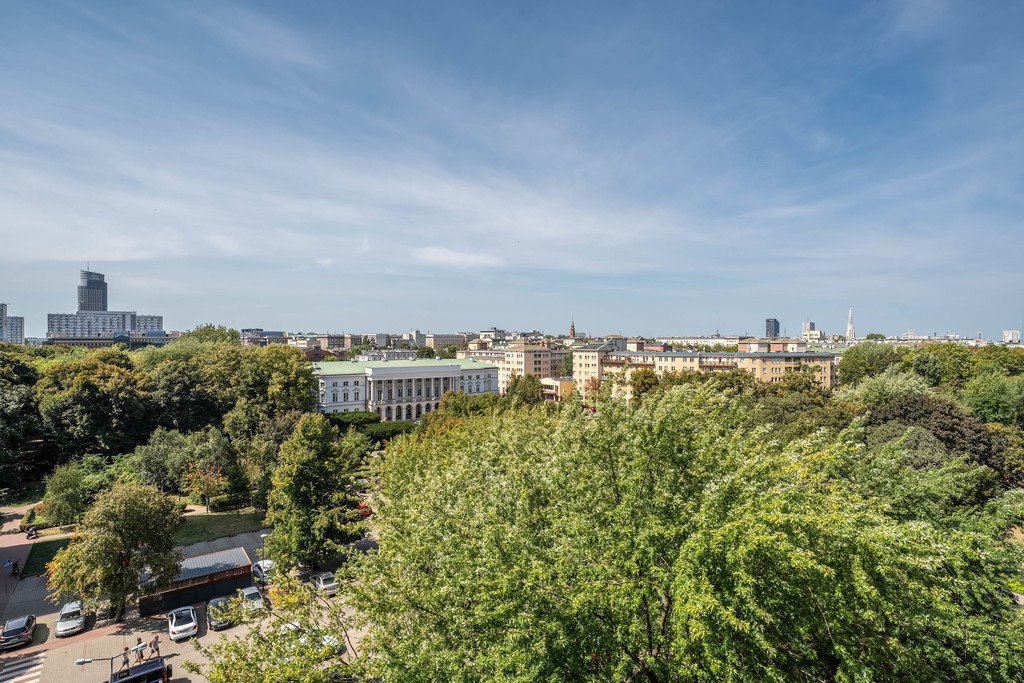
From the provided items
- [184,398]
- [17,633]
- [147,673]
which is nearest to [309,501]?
[147,673]

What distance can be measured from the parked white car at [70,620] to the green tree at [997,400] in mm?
70507

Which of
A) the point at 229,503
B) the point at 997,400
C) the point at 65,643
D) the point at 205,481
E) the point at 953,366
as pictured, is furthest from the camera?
the point at 953,366

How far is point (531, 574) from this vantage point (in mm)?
10109

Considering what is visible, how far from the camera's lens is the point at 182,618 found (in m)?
22.4

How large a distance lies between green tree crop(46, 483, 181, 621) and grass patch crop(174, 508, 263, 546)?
8.51 meters

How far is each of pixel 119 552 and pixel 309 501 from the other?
780 centimetres

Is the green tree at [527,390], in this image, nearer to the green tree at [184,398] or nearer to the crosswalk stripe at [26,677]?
the green tree at [184,398]

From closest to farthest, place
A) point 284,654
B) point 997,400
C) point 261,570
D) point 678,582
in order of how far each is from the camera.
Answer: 1. point 678,582
2. point 284,654
3. point 261,570
4. point 997,400

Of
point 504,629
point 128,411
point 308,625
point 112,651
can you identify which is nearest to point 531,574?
point 504,629

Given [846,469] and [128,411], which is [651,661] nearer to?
[846,469]

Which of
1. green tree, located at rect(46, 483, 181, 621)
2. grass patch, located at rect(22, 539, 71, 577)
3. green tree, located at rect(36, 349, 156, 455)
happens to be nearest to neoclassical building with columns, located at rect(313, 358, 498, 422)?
green tree, located at rect(36, 349, 156, 455)

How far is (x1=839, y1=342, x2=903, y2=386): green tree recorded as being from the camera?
271 feet

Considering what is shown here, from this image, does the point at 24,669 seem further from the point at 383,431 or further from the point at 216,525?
the point at 383,431

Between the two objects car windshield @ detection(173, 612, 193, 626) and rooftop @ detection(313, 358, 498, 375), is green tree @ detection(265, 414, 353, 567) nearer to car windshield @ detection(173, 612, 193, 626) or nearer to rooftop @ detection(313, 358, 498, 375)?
car windshield @ detection(173, 612, 193, 626)
